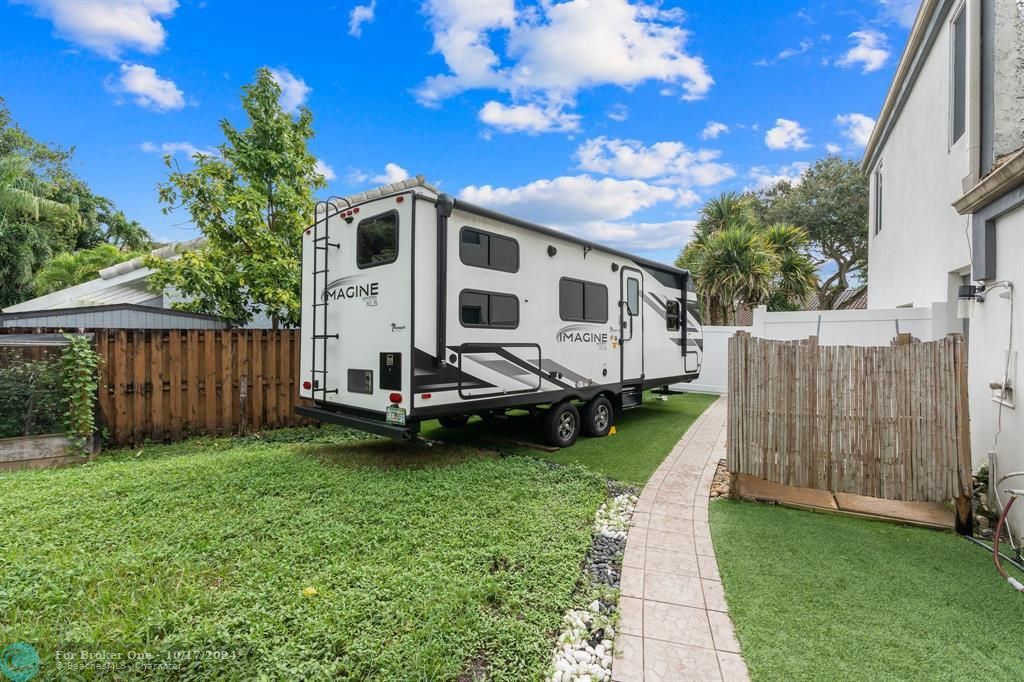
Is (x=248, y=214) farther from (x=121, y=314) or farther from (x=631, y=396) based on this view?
(x=631, y=396)

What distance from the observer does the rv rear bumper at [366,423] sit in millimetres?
4785

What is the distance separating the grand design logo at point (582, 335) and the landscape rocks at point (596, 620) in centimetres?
285

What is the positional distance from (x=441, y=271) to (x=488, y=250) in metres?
0.80

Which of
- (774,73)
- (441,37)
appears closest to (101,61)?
(441,37)

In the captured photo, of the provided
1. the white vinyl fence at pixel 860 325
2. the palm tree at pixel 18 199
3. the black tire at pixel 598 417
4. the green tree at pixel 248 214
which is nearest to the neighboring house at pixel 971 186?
the white vinyl fence at pixel 860 325

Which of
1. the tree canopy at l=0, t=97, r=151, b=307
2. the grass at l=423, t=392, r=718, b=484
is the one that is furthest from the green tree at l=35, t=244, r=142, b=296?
the grass at l=423, t=392, r=718, b=484

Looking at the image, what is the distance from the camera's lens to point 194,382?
6.63m

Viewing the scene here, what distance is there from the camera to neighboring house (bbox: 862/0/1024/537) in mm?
3922

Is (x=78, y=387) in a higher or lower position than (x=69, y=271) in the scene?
lower

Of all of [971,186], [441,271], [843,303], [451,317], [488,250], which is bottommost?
[451,317]

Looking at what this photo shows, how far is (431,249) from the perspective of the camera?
488 centimetres

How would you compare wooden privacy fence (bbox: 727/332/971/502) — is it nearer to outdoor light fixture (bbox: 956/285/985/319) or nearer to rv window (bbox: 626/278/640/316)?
outdoor light fixture (bbox: 956/285/985/319)

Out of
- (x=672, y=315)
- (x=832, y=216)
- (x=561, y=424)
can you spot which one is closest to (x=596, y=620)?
(x=561, y=424)

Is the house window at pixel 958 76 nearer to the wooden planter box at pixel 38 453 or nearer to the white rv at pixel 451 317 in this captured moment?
the white rv at pixel 451 317
